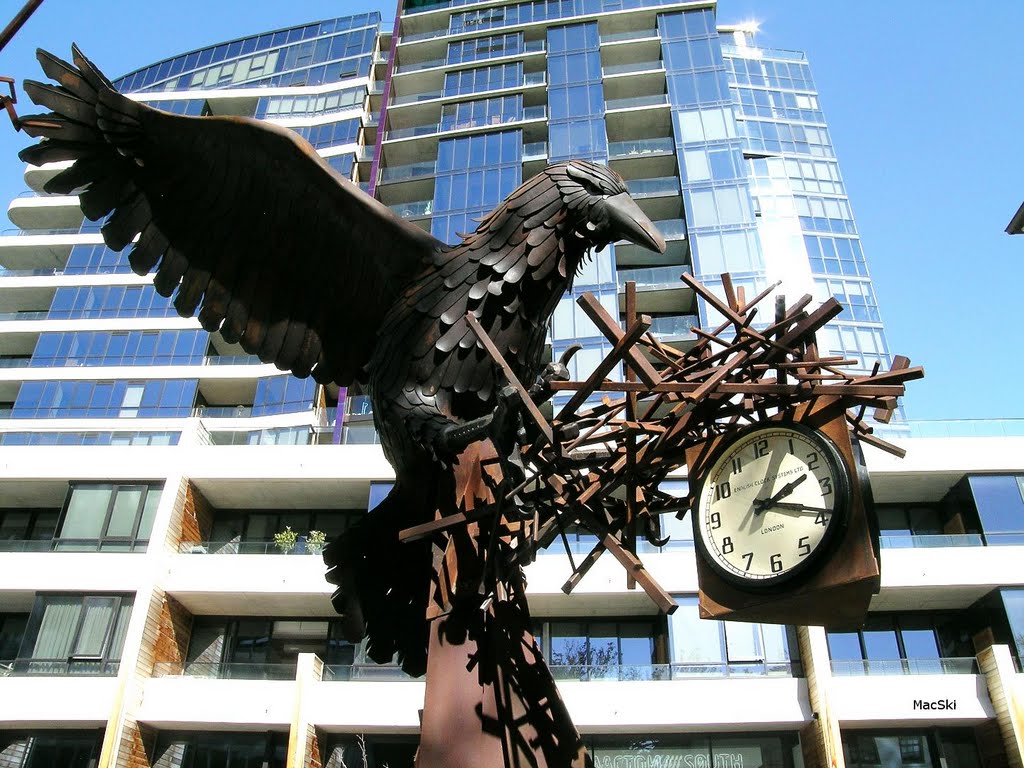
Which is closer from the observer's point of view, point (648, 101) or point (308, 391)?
point (308, 391)

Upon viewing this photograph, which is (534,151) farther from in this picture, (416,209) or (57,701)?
(57,701)

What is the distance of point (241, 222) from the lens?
561cm

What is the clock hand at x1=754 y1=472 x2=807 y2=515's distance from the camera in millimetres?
4000

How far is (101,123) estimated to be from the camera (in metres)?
5.25

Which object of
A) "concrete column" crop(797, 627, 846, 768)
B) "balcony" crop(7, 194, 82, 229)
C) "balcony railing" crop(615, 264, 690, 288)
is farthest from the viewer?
"balcony" crop(7, 194, 82, 229)

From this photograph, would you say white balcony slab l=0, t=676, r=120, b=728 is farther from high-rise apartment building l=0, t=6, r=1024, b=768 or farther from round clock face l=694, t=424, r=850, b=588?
round clock face l=694, t=424, r=850, b=588

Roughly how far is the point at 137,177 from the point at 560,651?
18.3 meters

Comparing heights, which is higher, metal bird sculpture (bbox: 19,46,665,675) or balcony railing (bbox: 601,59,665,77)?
balcony railing (bbox: 601,59,665,77)

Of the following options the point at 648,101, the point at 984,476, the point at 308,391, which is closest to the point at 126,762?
the point at 308,391

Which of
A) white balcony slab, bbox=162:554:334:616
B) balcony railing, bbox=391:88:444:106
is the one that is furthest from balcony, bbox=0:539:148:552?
balcony railing, bbox=391:88:444:106

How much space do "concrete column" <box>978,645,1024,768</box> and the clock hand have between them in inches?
682

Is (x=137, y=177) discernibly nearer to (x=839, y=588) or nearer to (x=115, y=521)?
(x=839, y=588)

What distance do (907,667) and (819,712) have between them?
2384 millimetres

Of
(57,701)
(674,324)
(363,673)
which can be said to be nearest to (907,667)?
(363,673)
